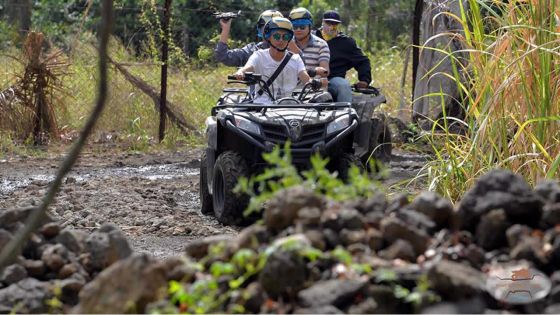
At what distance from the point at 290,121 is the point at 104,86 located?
6.89m

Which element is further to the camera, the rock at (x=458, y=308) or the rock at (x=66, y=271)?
the rock at (x=66, y=271)

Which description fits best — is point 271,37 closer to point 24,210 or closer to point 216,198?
point 216,198

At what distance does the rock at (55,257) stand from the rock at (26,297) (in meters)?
0.16

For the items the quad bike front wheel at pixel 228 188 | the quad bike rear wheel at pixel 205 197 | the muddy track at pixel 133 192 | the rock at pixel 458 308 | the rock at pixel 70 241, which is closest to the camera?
the rock at pixel 458 308

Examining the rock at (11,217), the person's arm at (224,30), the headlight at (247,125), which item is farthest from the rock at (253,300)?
the person's arm at (224,30)

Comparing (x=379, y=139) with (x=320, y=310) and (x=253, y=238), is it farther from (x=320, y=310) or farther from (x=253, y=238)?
(x=320, y=310)

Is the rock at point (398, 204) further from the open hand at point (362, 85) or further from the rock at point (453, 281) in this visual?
the open hand at point (362, 85)

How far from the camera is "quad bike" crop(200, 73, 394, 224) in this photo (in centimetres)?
1020

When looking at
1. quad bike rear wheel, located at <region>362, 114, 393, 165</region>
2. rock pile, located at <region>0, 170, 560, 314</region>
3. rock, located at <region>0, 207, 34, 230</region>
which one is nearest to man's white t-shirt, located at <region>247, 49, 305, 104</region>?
quad bike rear wheel, located at <region>362, 114, 393, 165</region>

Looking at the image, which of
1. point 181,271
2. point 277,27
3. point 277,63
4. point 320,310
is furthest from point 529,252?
point 277,63

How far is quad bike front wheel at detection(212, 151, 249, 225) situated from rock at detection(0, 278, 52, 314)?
211 inches

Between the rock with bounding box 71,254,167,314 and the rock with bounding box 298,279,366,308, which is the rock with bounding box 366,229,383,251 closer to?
the rock with bounding box 298,279,366,308

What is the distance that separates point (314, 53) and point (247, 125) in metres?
2.18

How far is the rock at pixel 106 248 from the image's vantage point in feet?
15.7
